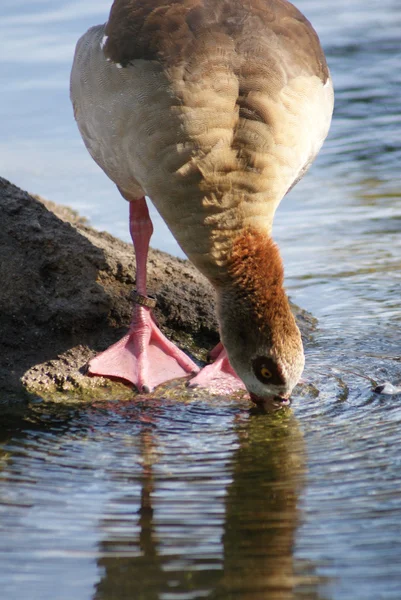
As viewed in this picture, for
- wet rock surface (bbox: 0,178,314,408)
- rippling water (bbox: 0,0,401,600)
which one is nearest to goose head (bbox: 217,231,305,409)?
rippling water (bbox: 0,0,401,600)

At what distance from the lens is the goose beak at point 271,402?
5965 mm

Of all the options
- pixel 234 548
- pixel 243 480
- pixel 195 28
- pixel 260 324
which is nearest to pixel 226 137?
pixel 195 28

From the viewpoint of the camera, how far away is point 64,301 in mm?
6645

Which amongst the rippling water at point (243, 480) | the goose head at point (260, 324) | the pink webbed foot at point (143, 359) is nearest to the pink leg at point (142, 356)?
the pink webbed foot at point (143, 359)

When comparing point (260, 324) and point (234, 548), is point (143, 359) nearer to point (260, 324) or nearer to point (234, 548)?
point (260, 324)

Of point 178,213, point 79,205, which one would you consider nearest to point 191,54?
point 178,213

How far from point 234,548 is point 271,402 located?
5.57 feet

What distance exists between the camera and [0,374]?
634 centimetres

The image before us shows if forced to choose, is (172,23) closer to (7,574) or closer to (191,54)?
(191,54)

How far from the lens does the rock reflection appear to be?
408cm

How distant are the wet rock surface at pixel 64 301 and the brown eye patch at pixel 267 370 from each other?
102 centimetres

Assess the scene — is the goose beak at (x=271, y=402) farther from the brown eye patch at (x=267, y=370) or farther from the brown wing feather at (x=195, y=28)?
the brown wing feather at (x=195, y=28)

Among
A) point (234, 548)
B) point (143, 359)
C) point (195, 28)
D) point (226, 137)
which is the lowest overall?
point (143, 359)

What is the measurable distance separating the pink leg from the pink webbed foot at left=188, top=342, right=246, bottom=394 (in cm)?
13
